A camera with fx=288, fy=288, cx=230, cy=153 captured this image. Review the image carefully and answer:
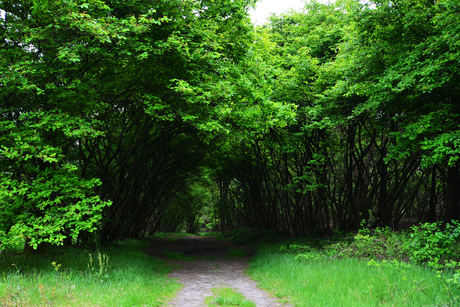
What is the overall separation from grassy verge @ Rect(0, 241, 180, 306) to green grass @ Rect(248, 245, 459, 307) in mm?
2864

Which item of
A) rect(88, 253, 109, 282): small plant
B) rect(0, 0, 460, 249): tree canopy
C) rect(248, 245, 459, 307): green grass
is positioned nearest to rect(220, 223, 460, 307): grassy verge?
rect(248, 245, 459, 307): green grass

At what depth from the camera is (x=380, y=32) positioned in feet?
28.6

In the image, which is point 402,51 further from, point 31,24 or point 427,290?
point 31,24

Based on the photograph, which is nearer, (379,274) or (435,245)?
(379,274)

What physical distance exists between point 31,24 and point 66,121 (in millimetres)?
2658

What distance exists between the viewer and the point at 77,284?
5961 mm

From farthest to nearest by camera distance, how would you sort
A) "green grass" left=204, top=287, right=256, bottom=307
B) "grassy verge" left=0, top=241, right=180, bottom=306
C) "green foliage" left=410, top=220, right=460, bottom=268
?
"green foliage" left=410, top=220, right=460, bottom=268 < "green grass" left=204, top=287, right=256, bottom=307 < "grassy verge" left=0, top=241, right=180, bottom=306

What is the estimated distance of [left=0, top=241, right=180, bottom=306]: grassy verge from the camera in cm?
496

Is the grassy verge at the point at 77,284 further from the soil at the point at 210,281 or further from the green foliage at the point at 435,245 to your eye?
the green foliage at the point at 435,245

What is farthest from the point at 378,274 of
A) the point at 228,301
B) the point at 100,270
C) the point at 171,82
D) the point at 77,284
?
the point at 171,82

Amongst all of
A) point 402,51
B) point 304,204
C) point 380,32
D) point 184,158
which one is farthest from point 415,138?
point 184,158

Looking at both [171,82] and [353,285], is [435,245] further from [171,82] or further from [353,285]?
[171,82]

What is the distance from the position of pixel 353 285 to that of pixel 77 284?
570 cm

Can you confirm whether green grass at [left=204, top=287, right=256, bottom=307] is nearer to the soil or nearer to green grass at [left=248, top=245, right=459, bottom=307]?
the soil
